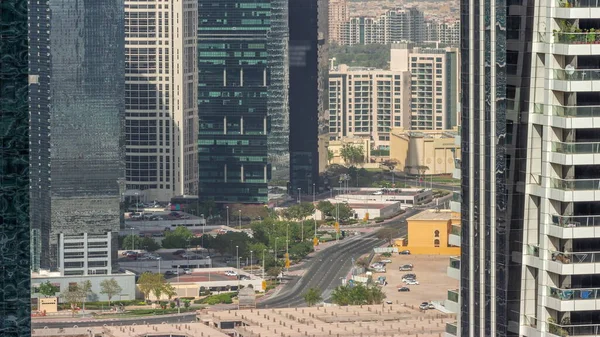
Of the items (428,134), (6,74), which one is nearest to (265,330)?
(6,74)

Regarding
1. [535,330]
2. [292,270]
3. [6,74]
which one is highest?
[6,74]

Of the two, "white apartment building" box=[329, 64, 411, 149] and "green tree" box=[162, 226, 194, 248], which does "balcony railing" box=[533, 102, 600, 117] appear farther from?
"white apartment building" box=[329, 64, 411, 149]

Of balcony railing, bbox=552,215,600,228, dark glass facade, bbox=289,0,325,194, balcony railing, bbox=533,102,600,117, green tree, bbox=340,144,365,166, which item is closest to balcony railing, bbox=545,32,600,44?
balcony railing, bbox=533,102,600,117

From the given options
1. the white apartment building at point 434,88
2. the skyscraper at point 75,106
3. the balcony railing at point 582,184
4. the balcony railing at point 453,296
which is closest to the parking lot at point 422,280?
the skyscraper at point 75,106

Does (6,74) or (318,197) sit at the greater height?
(6,74)

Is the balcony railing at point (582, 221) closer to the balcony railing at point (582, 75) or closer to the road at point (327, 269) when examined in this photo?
the balcony railing at point (582, 75)

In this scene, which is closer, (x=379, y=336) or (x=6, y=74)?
(x=6, y=74)

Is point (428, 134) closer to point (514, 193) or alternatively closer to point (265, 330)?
point (265, 330)

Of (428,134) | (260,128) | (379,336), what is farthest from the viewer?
(428,134)
